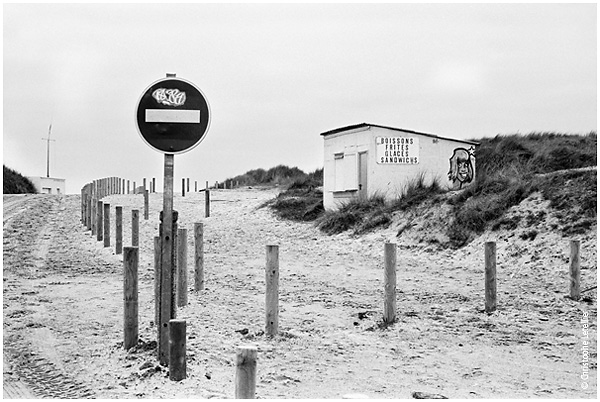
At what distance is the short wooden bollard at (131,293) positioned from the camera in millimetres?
8000

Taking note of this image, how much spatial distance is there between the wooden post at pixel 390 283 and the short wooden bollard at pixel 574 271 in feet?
10.5

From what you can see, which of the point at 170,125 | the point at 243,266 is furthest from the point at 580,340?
the point at 243,266

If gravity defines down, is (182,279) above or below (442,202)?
below

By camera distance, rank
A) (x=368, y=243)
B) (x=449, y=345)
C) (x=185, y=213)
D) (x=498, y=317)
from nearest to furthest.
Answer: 1. (x=449, y=345)
2. (x=498, y=317)
3. (x=368, y=243)
4. (x=185, y=213)

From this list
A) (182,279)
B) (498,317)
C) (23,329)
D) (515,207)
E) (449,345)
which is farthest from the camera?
(515,207)

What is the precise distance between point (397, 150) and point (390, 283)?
1395 centimetres

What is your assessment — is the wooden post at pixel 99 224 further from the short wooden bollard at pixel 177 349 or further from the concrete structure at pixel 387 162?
the short wooden bollard at pixel 177 349

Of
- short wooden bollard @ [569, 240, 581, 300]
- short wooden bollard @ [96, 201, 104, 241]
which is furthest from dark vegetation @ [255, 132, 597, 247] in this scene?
short wooden bollard @ [96, 201, 104, 241]

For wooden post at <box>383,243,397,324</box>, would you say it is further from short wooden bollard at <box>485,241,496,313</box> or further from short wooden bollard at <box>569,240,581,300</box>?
short wooden bollard at <box>569,240,581,300</box>

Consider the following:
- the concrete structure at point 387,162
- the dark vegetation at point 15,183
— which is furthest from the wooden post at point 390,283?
the dark vegetation at point 15,183

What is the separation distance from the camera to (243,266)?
52.2 feet

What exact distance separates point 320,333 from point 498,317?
2.68 metres

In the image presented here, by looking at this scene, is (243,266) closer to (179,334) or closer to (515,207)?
(515,207)

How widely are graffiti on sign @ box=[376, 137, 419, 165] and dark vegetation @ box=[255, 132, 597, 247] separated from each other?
0.78 meters
